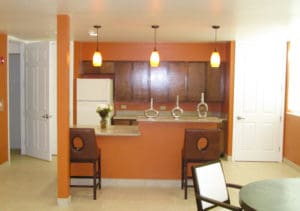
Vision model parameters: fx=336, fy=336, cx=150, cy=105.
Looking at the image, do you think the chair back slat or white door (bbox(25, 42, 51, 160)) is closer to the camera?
the chair back slat

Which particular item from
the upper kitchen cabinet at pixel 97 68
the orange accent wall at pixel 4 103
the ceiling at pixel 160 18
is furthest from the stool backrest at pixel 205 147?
the orange accent wall at pixel 4 103

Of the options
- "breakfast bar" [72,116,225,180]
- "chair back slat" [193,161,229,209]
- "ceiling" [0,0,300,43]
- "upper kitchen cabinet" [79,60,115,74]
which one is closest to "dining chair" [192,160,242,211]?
"chair back slat" [193,161,229,209]

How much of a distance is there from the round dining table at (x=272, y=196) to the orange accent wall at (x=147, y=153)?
242 cm

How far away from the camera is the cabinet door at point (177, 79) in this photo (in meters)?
7.30

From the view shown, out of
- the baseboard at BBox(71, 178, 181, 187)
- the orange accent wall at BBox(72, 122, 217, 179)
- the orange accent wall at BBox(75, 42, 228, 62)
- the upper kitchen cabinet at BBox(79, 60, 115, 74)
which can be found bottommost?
the baseboard at BBox(71, 178, 181, 187)

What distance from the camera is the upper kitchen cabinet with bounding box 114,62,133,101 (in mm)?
7312

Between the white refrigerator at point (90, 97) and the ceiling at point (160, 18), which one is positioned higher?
the ceiling at point (160, 18)

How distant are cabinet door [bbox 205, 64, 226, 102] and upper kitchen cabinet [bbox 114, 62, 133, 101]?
169 centimetres

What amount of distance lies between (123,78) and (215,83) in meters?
2.00

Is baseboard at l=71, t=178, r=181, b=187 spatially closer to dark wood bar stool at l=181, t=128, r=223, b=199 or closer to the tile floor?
the tile floor

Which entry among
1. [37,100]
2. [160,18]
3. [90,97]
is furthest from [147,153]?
[37,100]

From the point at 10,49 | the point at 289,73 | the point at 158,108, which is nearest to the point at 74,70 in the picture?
the point at 10,49

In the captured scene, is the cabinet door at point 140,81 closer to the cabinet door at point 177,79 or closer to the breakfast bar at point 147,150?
the cabinet door at point 177,79

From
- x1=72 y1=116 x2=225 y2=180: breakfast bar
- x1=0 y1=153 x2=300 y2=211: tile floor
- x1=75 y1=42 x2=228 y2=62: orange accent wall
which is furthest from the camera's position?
x1=75 y1=42 x2=228 y2=62: orange accent wall
